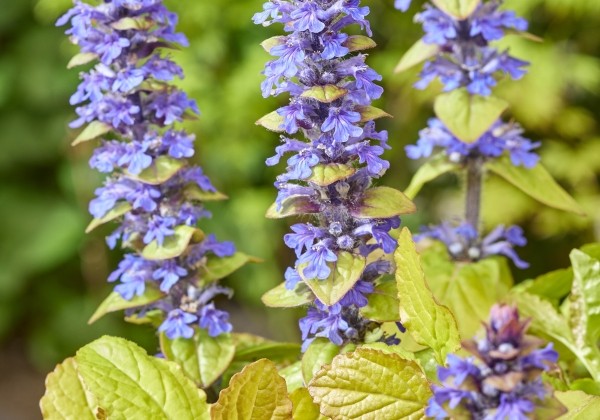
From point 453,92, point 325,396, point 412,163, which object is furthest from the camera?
point 412,163

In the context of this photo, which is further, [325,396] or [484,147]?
[484,147]

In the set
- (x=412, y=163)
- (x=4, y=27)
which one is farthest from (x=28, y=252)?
(x=412, y=163)

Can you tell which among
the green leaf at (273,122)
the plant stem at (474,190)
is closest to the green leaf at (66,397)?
the green leaf at (273,122)

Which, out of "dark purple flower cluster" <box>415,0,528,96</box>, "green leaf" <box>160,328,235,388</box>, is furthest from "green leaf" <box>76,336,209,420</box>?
"dark purple flower cluster" <box>415,0,528,96</box>

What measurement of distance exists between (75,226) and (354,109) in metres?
3.09

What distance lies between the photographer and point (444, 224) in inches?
53.1

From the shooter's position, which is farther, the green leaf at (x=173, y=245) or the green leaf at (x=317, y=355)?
the green leaf at (x=173, y=245)

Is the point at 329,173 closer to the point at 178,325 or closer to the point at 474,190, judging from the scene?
the point at 178,325

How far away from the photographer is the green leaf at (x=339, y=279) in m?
0.84

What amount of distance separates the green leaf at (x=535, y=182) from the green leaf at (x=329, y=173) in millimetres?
486

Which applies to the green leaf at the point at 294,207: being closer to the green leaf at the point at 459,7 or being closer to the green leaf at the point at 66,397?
the green leaf at the point at 66,397

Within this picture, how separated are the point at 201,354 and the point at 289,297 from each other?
187 millimetres

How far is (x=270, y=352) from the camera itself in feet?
3.59

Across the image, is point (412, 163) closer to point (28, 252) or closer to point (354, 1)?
point (28, 252)
